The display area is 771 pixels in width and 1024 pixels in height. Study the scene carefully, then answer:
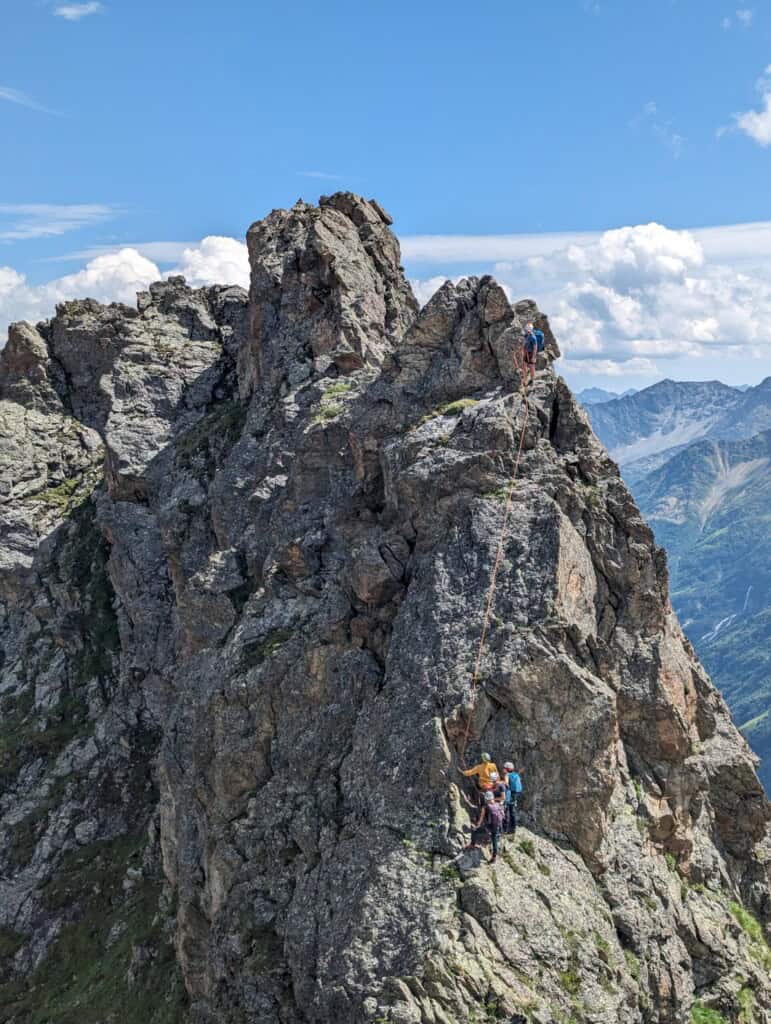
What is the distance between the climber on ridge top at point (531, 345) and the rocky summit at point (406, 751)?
879 mm

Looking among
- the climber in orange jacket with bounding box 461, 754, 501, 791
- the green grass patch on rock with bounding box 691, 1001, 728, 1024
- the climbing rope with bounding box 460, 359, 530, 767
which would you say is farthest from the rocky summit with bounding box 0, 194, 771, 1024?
the climber in orange jacket with bounding box 461, 754, 501, 791

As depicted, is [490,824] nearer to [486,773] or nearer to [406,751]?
[486,773]

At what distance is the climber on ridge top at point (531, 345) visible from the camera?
1527 inches

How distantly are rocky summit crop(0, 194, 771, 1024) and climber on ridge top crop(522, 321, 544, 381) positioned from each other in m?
0.88

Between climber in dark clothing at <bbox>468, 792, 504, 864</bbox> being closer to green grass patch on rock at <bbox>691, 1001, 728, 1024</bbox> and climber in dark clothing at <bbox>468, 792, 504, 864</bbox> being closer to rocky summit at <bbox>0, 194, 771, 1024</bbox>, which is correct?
rocky summit at <bbox>0, 194, 771, 1024</bbox>

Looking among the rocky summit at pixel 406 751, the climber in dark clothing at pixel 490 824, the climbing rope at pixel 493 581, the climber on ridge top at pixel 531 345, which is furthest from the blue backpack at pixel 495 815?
the climber on ridge top at pixel 531 345

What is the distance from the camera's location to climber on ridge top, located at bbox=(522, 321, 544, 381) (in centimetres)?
3878

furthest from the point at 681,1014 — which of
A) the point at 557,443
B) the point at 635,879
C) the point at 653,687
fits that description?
the point at 557,443

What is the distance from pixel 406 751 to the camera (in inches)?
1220

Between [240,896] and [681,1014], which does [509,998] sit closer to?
[681,1014]

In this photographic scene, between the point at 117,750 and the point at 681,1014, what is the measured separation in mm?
43082

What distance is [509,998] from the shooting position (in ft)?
85.9

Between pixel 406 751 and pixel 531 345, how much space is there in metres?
18.7

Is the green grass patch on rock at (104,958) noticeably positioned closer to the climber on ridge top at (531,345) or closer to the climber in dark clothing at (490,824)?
the climber in dark clothing at (490,824)
